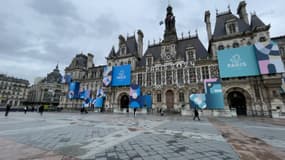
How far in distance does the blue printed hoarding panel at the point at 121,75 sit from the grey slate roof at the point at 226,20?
21425 mm

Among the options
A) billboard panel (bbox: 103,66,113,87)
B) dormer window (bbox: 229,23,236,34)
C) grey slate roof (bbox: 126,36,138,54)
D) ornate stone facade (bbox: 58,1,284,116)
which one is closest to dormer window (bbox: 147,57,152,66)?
ornate stone facade (bbox: 58,1,284,116)

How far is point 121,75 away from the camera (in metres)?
33.0

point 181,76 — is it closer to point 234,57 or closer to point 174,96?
point 174,96

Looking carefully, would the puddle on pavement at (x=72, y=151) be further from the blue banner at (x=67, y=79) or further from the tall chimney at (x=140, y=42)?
the blue banner at (x=67, y=79)

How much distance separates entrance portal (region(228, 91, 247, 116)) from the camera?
79.6ft

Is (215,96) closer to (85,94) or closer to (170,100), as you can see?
(170,100)

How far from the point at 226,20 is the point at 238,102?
58.3 ft

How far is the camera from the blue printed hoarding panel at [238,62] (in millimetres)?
A: 22453

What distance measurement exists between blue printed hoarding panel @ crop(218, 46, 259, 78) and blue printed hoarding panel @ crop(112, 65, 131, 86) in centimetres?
1998

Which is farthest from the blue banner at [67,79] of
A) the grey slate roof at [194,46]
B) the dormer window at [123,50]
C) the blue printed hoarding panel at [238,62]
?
the blue printed hoarding panel at [238,62]

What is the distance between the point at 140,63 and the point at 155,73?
264 inches

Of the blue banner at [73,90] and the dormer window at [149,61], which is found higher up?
the dormer window at [149,61]

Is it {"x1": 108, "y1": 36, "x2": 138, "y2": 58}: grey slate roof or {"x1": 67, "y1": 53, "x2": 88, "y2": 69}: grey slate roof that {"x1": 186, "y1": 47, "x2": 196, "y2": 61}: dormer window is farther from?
{"x1": 67, "y1": 53, "x2": 88, "y2": 69}: grey slate roof

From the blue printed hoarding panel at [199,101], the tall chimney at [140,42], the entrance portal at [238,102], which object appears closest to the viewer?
the blue printed hoarding panel at [199,101]
